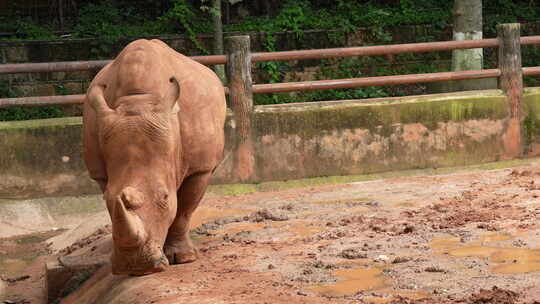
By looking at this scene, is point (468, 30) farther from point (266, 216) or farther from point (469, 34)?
point (266, 216)

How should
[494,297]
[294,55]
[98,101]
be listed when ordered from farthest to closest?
[294,55]
[98,101]
[494,297]

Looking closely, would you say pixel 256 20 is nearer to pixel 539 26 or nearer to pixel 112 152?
pixel 539 26

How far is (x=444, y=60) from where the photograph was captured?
1473 centimetres

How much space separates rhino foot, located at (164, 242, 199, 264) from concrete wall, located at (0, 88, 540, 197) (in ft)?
10.6

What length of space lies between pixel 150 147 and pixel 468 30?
7127mm

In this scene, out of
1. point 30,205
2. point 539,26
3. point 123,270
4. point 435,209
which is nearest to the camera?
point 123,270

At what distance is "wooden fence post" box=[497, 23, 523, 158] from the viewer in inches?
415

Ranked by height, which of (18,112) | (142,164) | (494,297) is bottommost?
(494,297)

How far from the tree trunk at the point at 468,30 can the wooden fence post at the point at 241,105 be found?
3.20m

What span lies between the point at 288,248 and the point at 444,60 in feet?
27.7

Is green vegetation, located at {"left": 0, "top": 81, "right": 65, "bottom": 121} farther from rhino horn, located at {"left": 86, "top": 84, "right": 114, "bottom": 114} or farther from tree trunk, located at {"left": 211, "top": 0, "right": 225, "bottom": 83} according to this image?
rhino horn, located at {"left": 86, "top": 84, "right": 114, "bottom": 114}

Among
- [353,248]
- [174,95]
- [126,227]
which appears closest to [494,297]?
[353,248]

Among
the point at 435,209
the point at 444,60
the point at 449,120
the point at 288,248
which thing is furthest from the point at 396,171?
the point at 444,60

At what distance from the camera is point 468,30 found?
12023mm
